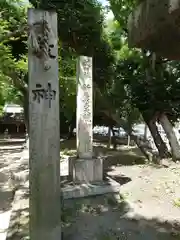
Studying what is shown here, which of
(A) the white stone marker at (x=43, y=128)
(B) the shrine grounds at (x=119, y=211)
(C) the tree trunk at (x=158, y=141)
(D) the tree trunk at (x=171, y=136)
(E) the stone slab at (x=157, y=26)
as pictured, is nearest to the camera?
(E) the stone slab at (x=157, y=26)

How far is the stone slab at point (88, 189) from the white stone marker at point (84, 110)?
29.2 inches

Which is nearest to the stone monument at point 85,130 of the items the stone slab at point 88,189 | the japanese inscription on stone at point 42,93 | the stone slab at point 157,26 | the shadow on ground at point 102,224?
the stone slab at point 88,189

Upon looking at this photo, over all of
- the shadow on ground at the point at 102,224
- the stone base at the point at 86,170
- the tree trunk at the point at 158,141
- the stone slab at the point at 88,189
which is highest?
the tree trunk at the point at 158,141

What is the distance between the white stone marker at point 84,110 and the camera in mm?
6848

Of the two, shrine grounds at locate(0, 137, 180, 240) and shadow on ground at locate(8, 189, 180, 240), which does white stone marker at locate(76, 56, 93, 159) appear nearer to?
shrine grounds at locate(0, 137, 180, 240)

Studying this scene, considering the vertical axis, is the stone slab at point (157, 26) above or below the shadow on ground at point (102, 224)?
above

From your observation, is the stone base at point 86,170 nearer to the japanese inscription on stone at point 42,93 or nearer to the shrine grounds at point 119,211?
the shrine grounds at point 119,211

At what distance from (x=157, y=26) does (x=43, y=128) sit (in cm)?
252

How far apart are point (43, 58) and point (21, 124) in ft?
74.9

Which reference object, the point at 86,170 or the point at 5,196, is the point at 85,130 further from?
the point at 5,196

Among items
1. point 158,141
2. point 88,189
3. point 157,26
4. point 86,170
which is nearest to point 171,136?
point 158,141

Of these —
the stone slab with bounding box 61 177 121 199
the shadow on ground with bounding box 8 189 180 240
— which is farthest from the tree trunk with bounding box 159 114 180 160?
the shadow on ground with bounding box 8 189 180 240

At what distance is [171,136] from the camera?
10.2 metres

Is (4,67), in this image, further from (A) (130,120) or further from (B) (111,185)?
(A) (130,120)
